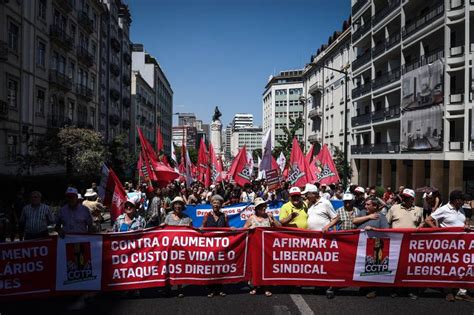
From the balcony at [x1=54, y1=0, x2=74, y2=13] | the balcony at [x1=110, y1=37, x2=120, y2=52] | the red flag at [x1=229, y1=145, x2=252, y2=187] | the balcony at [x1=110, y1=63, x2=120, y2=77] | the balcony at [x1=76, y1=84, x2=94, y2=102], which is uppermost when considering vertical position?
the balcony at [x1=110, y1=37, x2=120, y2=52]

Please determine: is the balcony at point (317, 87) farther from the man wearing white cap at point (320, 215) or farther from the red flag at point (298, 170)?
the man wearing white cap at point (320, 215)

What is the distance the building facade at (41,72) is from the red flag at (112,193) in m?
13.9

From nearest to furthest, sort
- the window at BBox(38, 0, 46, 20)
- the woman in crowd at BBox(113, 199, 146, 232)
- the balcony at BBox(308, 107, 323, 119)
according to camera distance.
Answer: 1. the woman in crowd at BBox(113, 199, 146, 232)
2. the window at BBox(38, 0, 46, 20)
3. the balcony at BBox(308, 107, 323, 119)

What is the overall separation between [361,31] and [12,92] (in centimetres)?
2980

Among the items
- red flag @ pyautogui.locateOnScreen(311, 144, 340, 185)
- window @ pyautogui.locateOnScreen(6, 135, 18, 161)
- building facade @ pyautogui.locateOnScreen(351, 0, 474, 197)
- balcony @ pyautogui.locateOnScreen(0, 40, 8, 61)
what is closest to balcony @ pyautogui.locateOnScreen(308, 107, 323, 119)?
building facade @ pyautogui.locateOnScreen(351, 0, 474, 197)

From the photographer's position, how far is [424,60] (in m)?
26.5

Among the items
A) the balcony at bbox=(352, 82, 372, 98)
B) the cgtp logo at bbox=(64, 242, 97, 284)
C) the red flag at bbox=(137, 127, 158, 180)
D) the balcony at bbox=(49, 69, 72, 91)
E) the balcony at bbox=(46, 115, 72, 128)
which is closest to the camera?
the cgtp logo at bbox=(64, 242, 97, 284)

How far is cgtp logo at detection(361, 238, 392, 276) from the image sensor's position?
21.9ft

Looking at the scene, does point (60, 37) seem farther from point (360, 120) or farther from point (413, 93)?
point (360, 120)

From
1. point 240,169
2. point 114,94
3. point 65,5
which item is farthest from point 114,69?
point 240,169

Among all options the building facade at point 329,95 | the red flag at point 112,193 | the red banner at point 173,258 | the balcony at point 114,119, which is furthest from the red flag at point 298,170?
the balcony at point 114,119

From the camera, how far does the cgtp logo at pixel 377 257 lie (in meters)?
Answer: 6.66

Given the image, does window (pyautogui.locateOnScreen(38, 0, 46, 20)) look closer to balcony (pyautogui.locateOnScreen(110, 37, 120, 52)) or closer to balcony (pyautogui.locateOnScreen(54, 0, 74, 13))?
balcony (pyautogui.locateOnScreen(54, 0, 74, 13))

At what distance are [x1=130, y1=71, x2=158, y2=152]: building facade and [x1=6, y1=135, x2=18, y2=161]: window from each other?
32863 millimetres
